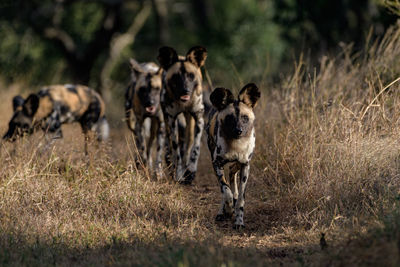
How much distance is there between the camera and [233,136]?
5062 millimetres

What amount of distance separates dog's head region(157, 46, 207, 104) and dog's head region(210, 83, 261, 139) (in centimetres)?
119

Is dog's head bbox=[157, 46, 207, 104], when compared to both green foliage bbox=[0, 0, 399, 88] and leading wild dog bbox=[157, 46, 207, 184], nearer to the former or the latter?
leading wild dog bbox=[157, 46, 207, 184]

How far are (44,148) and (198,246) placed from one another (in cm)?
306

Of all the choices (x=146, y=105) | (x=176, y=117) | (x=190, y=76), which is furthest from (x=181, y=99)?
(x=146, y=105)

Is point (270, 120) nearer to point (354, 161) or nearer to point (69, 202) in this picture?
point (354, 161)

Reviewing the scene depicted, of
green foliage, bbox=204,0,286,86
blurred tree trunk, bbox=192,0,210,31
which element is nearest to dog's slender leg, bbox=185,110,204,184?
green foliage, bbox=204,0,286,86

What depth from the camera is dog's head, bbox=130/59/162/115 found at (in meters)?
7.25

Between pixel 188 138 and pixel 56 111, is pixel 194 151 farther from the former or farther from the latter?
pixel 56 111

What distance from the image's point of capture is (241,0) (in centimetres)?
1844

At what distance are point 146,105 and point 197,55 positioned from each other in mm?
1106

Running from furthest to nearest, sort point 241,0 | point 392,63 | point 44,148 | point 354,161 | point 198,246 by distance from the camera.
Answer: point 241,0 → point 392,63 → point 44,148 → point 354,161 → point 198,246

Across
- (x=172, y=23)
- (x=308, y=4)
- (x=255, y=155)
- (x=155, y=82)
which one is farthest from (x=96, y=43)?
(x=255, y=155)

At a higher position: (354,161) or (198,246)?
(354,161)

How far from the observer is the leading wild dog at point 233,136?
5105 millimetres
